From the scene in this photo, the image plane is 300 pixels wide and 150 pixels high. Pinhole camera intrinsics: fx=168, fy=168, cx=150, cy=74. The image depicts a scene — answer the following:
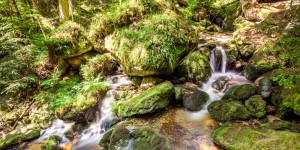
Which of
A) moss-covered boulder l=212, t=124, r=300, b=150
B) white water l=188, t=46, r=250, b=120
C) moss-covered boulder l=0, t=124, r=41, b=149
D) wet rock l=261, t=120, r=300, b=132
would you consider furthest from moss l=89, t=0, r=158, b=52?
wet rock l=261, t=120, r=300, b=132

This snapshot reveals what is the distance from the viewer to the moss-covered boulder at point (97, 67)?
7.20 metres

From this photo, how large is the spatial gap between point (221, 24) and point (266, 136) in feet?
37.4

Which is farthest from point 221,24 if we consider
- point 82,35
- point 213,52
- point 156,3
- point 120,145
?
point 120,145

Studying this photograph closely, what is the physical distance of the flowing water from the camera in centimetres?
442

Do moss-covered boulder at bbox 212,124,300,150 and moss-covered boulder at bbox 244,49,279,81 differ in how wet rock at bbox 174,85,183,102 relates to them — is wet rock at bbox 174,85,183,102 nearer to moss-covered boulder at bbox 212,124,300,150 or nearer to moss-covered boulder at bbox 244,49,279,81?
moss-covered boulder at bbox 212,124,300,150

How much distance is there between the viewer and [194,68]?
22.4 ft

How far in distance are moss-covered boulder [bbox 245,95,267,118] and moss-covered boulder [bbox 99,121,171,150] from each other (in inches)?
103

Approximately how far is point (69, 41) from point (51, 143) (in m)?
4.11

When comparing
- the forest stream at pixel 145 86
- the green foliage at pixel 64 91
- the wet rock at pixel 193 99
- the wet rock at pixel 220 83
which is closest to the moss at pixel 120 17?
the forest stream at pixel 145 86

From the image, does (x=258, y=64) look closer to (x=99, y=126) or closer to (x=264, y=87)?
(x=264, y=87)

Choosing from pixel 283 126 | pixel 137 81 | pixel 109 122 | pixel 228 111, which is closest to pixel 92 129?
pixel 109 122

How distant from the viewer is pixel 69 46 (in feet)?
24.0

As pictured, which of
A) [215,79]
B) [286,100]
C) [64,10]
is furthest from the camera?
[64,10]

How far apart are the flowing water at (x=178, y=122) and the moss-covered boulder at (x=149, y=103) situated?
277 millimetres
